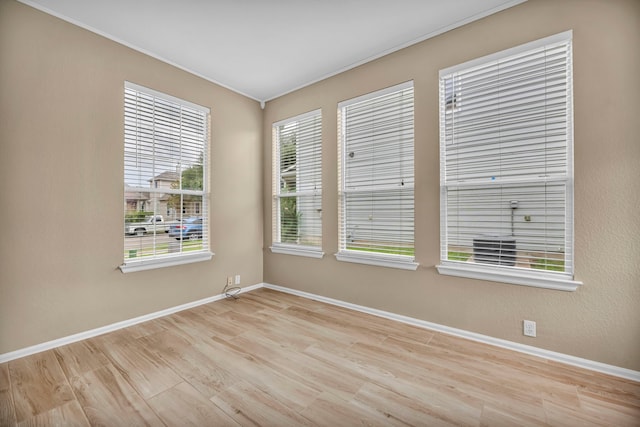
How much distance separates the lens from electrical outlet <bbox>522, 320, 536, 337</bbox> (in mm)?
2266

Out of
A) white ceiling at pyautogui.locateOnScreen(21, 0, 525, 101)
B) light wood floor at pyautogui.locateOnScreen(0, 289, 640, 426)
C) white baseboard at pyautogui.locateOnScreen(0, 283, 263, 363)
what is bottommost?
light wood floor at pyautogui.locateOnScreen(0, 289, 640, 426)

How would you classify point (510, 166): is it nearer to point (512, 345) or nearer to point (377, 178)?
point (377, 178)

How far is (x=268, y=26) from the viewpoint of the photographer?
2.62 meters

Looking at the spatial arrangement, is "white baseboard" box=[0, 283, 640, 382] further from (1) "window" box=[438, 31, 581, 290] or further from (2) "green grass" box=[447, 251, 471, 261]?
(2) "green grass" box=[447, 251, 471, 261]

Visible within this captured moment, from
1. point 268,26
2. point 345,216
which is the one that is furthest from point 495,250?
point 268,26

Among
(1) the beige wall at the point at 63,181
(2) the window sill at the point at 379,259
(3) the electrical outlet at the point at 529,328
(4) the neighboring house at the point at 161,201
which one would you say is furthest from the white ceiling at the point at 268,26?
(3) the electrical outlet at the point at 529,328

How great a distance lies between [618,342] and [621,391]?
1.09 feet

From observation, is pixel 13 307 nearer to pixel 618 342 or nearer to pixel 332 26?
pixel 332 26

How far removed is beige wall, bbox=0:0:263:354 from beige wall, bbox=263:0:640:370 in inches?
111

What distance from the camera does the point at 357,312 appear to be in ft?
10.7

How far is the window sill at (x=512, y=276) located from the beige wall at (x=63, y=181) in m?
3.10

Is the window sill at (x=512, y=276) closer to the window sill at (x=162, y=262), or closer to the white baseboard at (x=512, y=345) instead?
the white baseboard at (x=512, y=345)

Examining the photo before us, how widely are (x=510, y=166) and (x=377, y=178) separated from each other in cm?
126

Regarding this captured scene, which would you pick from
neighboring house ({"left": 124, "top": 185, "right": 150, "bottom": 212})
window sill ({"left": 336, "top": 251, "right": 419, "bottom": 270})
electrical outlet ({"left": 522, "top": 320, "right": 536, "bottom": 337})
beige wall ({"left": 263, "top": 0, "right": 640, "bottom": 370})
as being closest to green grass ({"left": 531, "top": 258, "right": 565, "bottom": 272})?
beige wall ({"left": 263, "top": 0, "right": 640, "bottom": 370})
